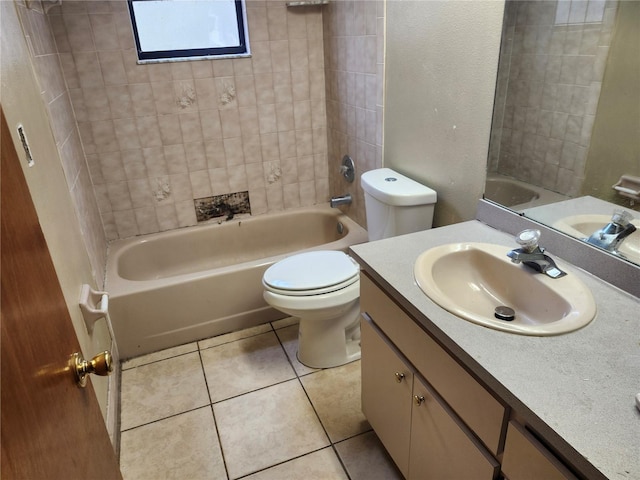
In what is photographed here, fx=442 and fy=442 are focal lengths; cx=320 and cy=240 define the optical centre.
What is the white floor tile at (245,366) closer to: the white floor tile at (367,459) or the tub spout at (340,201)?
the white floor tile at (367,459)

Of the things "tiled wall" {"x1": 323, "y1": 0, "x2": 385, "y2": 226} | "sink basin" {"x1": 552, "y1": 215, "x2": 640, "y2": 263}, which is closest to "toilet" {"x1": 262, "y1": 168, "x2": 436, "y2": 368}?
"tiled wall" {"x1": 323, "y1": 0, "x2": 385, "y2": 226}

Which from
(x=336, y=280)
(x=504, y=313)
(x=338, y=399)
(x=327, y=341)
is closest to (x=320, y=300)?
(x=336, y=280)

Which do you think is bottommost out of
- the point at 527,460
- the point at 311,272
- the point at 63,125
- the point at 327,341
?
the point at 327,341

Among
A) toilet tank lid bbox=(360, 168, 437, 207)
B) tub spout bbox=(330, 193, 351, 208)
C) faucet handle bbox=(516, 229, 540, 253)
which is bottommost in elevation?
tub spout bbox=(330, 193, 351, 208)

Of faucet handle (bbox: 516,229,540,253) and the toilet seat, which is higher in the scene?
faucet handle (bbox: 516,229,540,253)

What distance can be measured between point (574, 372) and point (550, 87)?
828 millimetres

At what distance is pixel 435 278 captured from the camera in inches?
50.9

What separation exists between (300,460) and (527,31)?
1.63 m

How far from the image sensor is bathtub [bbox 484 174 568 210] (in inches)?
52.8

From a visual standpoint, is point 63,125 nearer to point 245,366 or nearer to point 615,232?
point 245,366

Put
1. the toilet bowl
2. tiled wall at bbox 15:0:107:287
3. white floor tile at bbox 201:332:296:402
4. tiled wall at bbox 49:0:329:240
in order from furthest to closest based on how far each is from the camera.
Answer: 1. tiled wall at bbox 49:0:329:240
2. white floor tile at bbox 201:332:296:402
3. the toilet bowl
4. tiled wall at bbox 15:0:107:287

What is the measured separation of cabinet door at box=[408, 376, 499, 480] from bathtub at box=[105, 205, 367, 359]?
1.29m

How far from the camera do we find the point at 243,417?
1.84 m

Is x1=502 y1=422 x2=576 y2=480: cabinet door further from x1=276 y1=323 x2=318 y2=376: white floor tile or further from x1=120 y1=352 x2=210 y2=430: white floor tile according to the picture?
x1=120 y1=352 x2=210 y2=430: white floor tile
